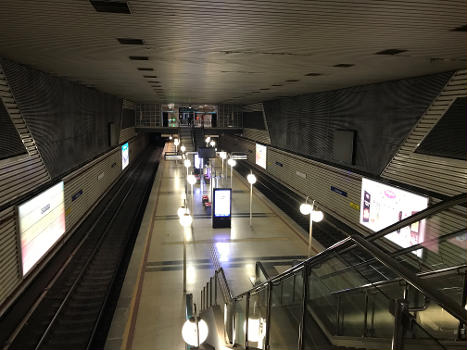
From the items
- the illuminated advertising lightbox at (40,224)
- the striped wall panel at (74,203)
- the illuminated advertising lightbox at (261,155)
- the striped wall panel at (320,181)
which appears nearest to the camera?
the striped wall panel at (74,203)

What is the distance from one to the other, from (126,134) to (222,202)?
52.8 ft

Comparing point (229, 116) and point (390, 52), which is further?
point (229, 116)

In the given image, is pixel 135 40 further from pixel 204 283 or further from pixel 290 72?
pixel 204 283

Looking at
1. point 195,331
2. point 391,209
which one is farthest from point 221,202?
point 195,331

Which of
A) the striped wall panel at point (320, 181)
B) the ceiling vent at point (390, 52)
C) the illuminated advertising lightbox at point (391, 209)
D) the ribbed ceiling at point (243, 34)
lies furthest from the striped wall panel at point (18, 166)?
the striped wall panel at point (320, 181)

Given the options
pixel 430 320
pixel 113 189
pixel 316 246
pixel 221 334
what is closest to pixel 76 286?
pixel 221 334

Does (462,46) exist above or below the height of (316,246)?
above

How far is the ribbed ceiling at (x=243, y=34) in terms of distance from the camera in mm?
3678

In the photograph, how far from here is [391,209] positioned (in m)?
10.0

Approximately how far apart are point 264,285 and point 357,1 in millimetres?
3654

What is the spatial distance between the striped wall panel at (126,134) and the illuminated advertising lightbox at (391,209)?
1666 centimetres

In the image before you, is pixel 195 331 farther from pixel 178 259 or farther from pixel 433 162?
pixel 433 162

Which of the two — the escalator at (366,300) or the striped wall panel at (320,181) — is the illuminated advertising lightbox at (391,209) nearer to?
the striped wall panel at (320,181)

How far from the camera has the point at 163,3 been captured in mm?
3604
